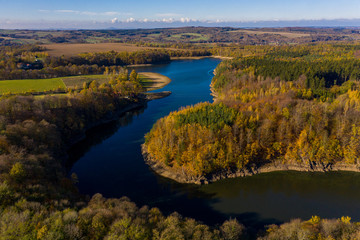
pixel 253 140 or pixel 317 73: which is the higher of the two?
pixel 317 73

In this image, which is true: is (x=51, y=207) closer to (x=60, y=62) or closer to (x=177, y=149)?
(x=177, y=149)

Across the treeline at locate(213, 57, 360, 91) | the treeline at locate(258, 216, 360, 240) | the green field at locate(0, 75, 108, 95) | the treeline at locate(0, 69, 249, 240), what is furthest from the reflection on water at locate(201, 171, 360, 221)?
the green field at locate(0, 75, 108, 95)

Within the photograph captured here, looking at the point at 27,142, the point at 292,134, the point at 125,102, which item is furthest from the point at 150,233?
the point at 125,102

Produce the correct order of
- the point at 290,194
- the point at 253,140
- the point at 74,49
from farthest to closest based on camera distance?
the point at 74,49 → the point at 253,140 → the point at 290,194

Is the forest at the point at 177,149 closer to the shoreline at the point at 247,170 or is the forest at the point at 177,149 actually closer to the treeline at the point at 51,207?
the treeline at the point at 51,207

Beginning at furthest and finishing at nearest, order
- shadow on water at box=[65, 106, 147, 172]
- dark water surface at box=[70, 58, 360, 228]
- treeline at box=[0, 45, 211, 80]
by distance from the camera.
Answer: treeline at box=[0, 45, 211, 80] < shadow on water at box=[65, 106, 147, 172] < dark water surface at box=[70, 58, 360, 228]

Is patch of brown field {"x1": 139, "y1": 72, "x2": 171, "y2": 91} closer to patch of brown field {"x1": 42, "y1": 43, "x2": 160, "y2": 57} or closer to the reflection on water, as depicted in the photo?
patch of brown field {"x1": 42, "y1": 43, "x2": 160, "y2": 57}

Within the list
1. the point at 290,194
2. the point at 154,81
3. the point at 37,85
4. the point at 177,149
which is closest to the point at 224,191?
the point at 290,194
